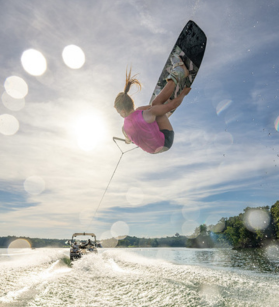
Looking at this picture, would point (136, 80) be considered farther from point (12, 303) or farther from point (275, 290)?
point (275, 290)

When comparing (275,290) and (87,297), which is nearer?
(87,297)

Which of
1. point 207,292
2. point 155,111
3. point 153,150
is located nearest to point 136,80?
point 155,111

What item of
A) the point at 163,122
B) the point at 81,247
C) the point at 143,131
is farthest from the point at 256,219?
the point at 143,131

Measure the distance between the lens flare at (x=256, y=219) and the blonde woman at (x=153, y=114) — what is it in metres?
102

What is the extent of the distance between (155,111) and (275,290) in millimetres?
9472

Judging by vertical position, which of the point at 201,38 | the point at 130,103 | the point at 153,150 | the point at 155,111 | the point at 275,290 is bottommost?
the point at 275,290

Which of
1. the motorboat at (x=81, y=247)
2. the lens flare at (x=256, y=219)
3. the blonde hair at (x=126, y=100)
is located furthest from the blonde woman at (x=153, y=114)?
the lens flare at (x=256, y=219)

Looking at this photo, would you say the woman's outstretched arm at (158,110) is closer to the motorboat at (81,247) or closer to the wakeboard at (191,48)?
the wakeboard at (191,48)

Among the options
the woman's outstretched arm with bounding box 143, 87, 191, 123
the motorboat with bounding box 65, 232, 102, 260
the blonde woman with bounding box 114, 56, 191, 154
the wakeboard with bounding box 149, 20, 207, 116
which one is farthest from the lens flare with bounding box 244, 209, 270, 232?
the woman's outstretched arm with bounding box 143, 87, 191, 123

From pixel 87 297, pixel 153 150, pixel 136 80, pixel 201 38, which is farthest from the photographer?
pixel 87 297

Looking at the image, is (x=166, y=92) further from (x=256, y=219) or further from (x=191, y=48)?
(x=256, y=219)

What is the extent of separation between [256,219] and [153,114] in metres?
107

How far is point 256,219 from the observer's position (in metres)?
95.4

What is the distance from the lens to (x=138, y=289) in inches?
330
